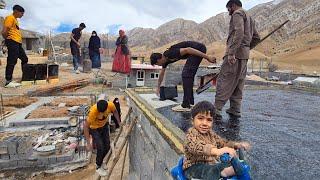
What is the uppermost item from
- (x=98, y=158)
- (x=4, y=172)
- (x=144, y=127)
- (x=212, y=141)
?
(x=212, y=141)

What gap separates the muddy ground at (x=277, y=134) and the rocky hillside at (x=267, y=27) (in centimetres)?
6671

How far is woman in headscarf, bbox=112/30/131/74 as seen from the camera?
18.2m

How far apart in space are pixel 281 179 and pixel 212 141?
3.11 ft

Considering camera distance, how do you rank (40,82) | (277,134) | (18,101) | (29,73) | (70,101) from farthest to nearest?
(40,82) < (29,73) < (70,101) < (18,101) < (277,134)

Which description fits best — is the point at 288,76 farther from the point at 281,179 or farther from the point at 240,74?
the point at 281,179

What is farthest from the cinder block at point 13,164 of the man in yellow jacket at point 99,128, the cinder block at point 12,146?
the man in yellow jacket at point 99,128

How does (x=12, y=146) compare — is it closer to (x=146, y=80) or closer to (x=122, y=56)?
(x=122, y=56)

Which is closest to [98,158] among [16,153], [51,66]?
[16,153]

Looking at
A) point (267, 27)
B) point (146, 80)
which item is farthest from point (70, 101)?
point (267, 27)

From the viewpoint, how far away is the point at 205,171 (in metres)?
2.55

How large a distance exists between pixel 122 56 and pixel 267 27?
9435cm

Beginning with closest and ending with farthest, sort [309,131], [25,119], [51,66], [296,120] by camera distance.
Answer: [309,131] < [296,120] < [25,119] < [51,66]

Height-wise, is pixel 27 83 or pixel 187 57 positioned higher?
pixel 187 57

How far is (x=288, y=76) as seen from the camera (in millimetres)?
34062
